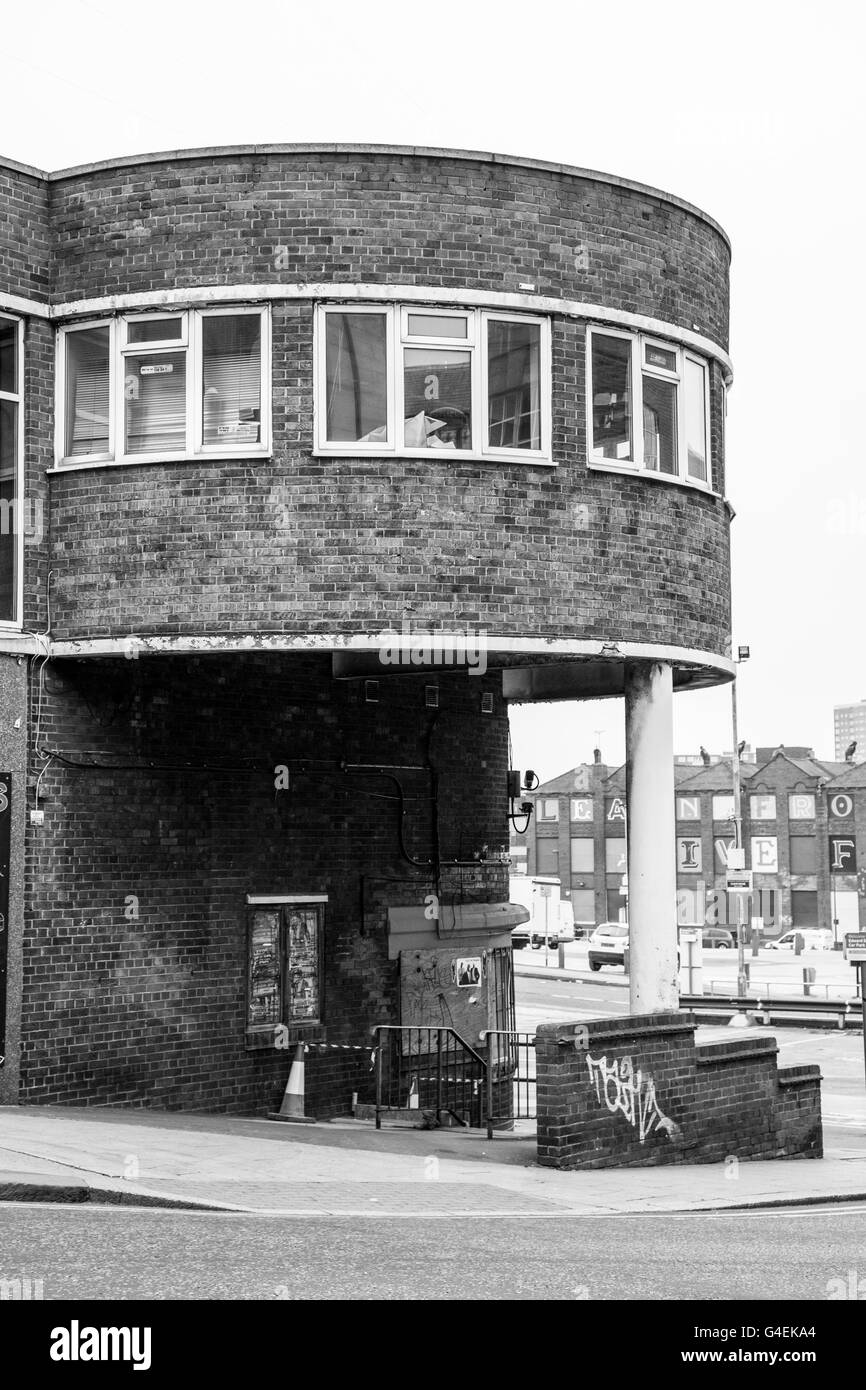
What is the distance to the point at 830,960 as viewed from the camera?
73062 millimetres

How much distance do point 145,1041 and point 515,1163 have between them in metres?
3.64

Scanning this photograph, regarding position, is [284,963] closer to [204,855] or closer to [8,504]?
[204,855]

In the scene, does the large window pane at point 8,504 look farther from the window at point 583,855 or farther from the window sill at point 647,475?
the window at point 583,855

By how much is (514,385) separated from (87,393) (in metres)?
3.63

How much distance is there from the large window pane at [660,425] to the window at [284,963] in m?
5.42

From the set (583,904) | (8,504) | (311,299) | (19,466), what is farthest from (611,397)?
(583,904)

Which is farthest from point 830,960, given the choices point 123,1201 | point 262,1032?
point 123,1201

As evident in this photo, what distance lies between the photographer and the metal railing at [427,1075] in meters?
17.5

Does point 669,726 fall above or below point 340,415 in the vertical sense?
below

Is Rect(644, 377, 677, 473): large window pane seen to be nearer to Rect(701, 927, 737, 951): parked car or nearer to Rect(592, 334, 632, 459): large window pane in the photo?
Rect(592, 334, 632, 459): large window pane

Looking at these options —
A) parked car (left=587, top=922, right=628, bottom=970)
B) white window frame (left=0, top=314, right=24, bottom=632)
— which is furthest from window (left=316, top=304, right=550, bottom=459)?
parked car (left=587, top=922, right=628, bottom=970)
